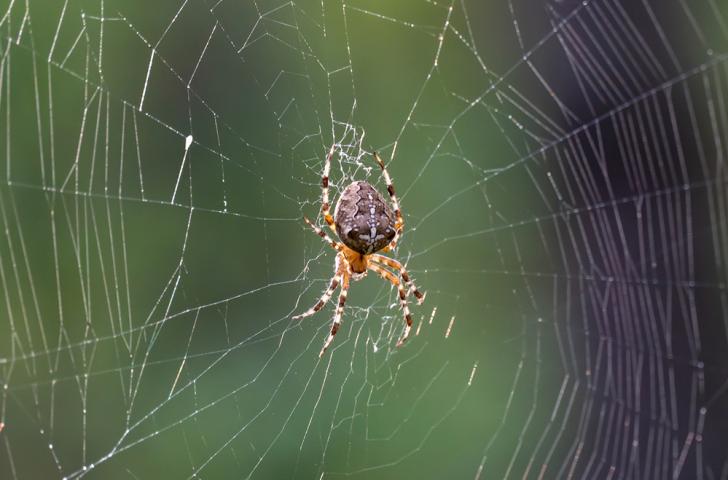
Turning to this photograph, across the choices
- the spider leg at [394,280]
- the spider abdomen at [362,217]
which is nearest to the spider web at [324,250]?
the spider leg at [394,280]

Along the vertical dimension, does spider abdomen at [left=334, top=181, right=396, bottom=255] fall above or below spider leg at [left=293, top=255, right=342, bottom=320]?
above

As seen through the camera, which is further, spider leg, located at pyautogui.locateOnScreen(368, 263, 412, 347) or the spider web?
the spider web

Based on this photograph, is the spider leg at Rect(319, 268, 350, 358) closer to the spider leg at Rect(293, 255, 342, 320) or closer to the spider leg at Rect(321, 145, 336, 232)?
the spider leg at Rect(293, 255, 342, 320)

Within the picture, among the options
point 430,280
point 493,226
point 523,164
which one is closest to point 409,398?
point 430,280

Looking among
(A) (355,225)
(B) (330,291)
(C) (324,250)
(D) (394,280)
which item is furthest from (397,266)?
(A) (355,225)

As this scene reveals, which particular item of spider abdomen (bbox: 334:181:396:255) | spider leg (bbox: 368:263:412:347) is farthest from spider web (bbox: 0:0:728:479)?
spider abdomen (bbox: 334:181:396:255)

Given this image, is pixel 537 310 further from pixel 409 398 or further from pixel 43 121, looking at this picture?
pixel 43 121

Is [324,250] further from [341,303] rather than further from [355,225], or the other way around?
[355,225]

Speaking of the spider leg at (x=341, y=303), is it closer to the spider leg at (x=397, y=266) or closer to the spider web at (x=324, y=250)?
the spider leg at (x=397, y=266)
